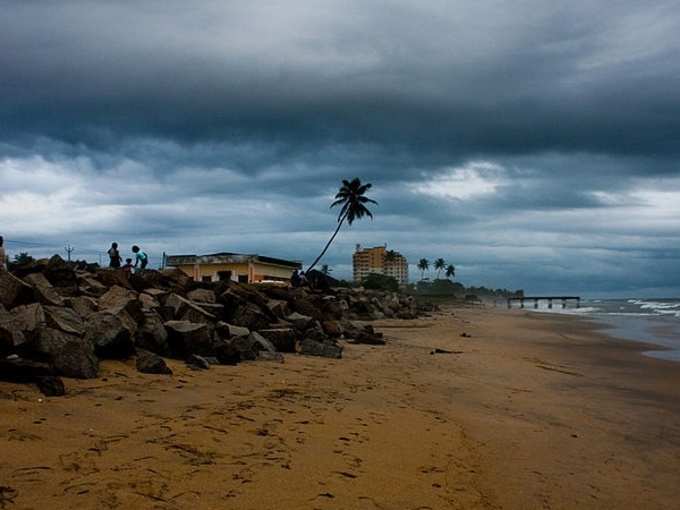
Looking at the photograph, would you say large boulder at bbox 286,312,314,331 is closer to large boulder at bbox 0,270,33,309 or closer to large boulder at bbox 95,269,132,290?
large boulder at bbox 95,269,132,290

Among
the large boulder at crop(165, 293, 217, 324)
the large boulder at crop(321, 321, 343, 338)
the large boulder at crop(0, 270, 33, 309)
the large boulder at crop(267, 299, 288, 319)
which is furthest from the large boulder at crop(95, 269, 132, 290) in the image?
the large boulder at crop(321, 321, 343, 338)

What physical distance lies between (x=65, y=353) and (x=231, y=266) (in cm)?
3992

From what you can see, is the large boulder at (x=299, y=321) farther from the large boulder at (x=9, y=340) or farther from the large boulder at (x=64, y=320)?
the large boulder at (x=9, y=340)

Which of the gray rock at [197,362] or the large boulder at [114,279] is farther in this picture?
the large boulder at [114,279]

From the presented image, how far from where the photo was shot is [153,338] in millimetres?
8969

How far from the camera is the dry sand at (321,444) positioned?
398 centimetres

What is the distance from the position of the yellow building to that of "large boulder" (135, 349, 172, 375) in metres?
36.8

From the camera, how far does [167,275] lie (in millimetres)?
15688

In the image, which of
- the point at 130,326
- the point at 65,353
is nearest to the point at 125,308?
the point at 130,326

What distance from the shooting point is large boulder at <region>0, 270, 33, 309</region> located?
8.48 m

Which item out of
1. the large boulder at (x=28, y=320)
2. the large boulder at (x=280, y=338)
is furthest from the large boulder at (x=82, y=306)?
the large boulder at (x=280, y=338)

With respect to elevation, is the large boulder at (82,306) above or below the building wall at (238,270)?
below

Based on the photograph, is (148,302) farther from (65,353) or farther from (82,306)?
(65,353)

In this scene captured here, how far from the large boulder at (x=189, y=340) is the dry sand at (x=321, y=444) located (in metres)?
0.57
